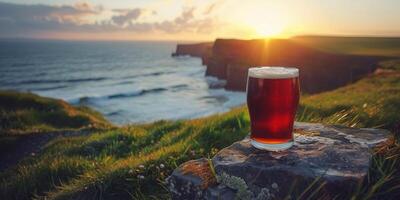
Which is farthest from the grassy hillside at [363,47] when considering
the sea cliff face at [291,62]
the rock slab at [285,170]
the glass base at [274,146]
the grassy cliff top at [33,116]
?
the glass base at [274,146]

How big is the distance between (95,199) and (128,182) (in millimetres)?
470

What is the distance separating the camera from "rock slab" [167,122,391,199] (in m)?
2.91

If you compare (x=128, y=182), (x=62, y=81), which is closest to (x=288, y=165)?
(x=128, y=182)

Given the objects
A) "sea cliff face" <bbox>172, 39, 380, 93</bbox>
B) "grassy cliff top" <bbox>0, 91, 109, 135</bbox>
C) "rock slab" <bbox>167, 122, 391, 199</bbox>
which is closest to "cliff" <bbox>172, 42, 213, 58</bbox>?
"sea cliff face" <bbox>172, 39, 380, 93</bbox>

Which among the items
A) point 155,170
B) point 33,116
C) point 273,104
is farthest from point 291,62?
point 273,104

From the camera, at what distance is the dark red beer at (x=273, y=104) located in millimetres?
3189

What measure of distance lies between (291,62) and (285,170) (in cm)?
6676

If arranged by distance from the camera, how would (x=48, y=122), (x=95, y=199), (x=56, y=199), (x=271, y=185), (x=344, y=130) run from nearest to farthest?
(x=271, y=185), (x=344, y=130), (x=95, y=199), (x=56, y=199), (x=48, y=122)

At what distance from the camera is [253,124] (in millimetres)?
3463

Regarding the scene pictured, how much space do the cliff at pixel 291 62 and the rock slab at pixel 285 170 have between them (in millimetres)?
42248

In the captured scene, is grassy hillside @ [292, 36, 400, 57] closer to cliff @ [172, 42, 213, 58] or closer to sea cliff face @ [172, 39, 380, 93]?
sea cliff face @ [172, 39, 380, 93]

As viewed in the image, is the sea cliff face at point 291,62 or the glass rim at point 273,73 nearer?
the glass rim at point 273,73

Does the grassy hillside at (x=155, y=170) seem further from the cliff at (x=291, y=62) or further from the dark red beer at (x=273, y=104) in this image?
the cliff at (x=291, y=62)

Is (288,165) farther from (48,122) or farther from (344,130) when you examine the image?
(48,122)
